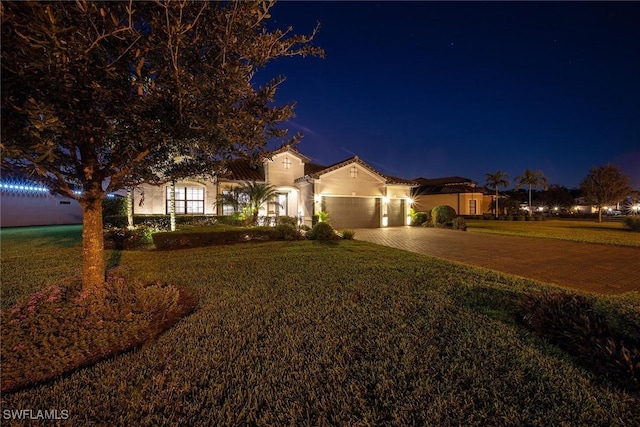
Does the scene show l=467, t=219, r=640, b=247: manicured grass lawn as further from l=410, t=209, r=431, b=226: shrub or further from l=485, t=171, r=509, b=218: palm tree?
l=485, t=171, r=509, b=218: palm tree

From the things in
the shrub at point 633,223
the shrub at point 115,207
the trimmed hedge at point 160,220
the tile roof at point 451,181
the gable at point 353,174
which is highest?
the tile roof at point 451,181

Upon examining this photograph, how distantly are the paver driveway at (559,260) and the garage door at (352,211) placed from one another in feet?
26.5

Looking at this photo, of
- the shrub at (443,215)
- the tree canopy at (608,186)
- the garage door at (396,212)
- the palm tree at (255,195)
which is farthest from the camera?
the tree canopy at (608,186)

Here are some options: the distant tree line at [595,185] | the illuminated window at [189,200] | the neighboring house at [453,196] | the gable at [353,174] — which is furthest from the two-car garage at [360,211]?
the distant tree line at [595,185]

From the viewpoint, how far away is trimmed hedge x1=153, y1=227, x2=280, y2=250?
11672mm

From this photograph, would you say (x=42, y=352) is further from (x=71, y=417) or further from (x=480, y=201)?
(x=480, y=201)

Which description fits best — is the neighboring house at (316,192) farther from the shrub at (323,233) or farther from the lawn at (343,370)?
the lawn at (343,370)

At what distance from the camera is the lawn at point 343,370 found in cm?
250

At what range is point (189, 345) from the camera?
3.68 m

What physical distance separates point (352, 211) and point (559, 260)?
13600mm

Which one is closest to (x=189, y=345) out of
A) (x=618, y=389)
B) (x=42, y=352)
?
(x=42, y=352)

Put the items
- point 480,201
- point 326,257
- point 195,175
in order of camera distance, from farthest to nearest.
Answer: point 480,201 → point 326,257 → point 195,175

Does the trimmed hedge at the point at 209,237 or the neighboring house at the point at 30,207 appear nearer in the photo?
the trimmed hedge at the point at 209,237

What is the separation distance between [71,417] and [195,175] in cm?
455
